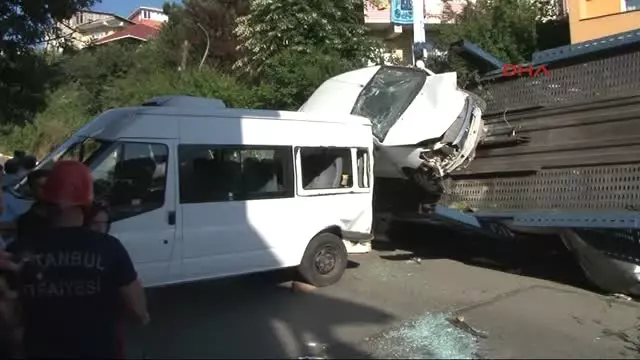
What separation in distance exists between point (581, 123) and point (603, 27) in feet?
25.2

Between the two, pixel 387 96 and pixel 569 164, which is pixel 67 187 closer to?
pixel 569 164

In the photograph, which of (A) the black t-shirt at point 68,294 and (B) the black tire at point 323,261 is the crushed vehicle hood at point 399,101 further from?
(A) the black t-shirt at point 68,294

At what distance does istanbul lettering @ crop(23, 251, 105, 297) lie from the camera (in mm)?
2646

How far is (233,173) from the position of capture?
23.0 ft

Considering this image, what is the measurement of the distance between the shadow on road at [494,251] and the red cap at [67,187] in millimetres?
6379

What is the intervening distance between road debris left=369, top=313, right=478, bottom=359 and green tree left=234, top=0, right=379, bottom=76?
1184 centimetres

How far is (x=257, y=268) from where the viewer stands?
712cm

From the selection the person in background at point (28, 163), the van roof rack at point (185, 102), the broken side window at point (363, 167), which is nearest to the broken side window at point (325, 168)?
the broken side window at point (363, 167)

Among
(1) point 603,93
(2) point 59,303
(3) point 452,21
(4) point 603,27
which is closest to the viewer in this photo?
(2) point 59,303

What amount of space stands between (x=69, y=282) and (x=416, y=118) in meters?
6.38

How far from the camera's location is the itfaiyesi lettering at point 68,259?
265 cm

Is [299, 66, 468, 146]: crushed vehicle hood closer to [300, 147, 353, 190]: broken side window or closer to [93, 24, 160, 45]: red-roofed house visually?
[300, 147, 353, 190]: broken side window

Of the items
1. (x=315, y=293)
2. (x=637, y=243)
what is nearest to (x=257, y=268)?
(x=315, y=293)

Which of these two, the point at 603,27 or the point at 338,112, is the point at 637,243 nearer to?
the point at 338,112
